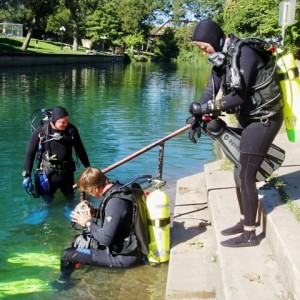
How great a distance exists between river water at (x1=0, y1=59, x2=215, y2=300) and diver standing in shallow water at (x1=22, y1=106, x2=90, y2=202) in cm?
42

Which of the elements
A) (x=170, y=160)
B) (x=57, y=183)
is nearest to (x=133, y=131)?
(x=170, y=160)

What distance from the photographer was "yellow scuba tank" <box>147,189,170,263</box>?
436 centimetres

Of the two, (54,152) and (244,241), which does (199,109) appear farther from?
(54,152)

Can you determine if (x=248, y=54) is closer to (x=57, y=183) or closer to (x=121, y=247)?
(x=121, y=247)

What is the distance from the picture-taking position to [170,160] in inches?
384

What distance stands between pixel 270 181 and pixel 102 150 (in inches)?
224

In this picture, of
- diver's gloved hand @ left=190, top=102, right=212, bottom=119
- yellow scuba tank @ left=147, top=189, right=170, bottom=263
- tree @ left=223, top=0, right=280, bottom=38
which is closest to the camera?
diver's gloved hand @ left=190, top=102, right=212, bottom=119

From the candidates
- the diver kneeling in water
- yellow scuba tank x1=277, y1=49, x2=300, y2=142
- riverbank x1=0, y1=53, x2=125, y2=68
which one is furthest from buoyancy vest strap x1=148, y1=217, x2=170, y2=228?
riverbank x1=0, y1=53, x2=125, y2=68

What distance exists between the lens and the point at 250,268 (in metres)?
3.67

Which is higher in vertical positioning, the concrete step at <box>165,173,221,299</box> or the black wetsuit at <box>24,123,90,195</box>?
the black wetsuit at <box>24,123,90,195</box>

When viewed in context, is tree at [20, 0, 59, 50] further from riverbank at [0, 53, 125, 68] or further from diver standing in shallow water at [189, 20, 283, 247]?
diver standing in shallow water at [189, 20, 283, 247]

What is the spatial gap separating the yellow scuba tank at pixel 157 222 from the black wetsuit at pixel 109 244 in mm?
145

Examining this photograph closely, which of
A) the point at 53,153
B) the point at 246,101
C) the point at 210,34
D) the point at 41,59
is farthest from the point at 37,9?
the point at 246,101

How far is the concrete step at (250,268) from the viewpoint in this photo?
10.9 feet
